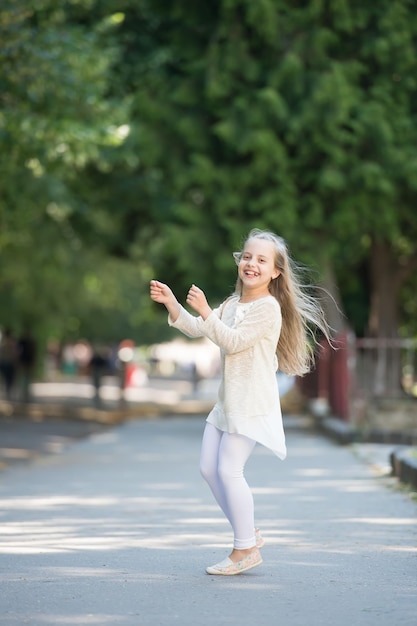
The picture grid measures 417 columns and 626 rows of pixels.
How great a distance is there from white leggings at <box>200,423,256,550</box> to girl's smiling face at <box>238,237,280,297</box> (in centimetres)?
79

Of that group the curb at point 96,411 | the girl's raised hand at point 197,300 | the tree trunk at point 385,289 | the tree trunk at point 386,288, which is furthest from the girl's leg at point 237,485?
the curb at point 96,411

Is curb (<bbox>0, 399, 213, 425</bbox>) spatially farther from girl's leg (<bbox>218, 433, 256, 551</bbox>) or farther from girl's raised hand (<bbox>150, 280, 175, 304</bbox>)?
girl's raised hand (<bbox>150, 280, 175, 304</bbox>)

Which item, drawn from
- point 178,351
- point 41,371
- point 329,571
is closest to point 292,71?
point 329,571

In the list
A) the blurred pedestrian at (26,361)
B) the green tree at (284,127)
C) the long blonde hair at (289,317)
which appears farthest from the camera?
the blurred pedestrian at (26,361)

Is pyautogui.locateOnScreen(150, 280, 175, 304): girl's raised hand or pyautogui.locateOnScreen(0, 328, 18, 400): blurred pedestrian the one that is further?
pyautogui.locateOnScreen(0, 328, 18, 400): blurred pedestrian

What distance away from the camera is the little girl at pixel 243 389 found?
24.8 ft

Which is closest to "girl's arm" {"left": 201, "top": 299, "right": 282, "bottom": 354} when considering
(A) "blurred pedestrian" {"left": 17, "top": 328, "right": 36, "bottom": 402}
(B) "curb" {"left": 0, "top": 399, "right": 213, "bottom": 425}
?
(B) "curb" {"left": 0, "top": 399, "right": 213, "bottom": 425}

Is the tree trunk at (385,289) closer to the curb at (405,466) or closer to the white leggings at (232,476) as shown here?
the curb at (405,466)

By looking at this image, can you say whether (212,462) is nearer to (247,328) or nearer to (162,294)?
(247,328)

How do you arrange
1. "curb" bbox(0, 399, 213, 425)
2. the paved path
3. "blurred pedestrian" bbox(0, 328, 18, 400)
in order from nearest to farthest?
the paved path < "curb" bbox(0, 399, 213, 425) < "blurred pedestrian" bbox(0, 328, 18, 400)

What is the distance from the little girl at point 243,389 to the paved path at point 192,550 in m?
0.30

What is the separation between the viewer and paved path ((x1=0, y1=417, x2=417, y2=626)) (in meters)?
6.56

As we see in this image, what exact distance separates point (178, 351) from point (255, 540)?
4585 inches

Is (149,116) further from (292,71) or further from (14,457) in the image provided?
(14,457)
